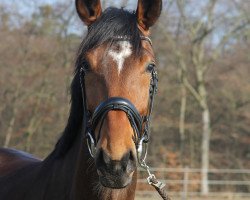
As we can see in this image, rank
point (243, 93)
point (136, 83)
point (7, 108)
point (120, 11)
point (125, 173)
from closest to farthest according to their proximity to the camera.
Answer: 1. point (125, 173)
2. point (136, 83)
3. point (120, 11)
4. point (7, 108)
5. point (243, 93)

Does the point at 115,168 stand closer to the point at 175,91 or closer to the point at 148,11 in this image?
the point at 148,11

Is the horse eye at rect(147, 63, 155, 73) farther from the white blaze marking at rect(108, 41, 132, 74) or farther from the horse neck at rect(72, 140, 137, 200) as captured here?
the horse neck at rect(72, 140, 137, 200)

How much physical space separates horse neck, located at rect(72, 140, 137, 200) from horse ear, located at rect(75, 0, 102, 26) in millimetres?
740

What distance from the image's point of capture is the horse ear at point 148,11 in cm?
323

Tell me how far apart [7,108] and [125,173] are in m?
20.4

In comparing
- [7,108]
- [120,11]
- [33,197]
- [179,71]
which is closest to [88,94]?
[120,11]

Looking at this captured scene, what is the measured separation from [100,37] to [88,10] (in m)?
0.32

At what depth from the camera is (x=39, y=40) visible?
2306 centimetres

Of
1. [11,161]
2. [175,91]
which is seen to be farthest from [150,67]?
[175,91]

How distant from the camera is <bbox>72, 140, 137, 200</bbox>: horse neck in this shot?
9.79ft

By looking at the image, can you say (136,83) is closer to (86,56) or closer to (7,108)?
(86,56)

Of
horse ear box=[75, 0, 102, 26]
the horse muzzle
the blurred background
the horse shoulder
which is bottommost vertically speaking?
the horse muzzle

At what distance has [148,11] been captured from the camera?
3248 mm

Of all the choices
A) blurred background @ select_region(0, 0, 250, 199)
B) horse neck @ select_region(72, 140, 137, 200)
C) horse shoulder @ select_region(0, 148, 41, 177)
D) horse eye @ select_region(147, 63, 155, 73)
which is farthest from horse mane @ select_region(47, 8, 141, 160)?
blurred background @ select_region(0, 0, 250, 199)
